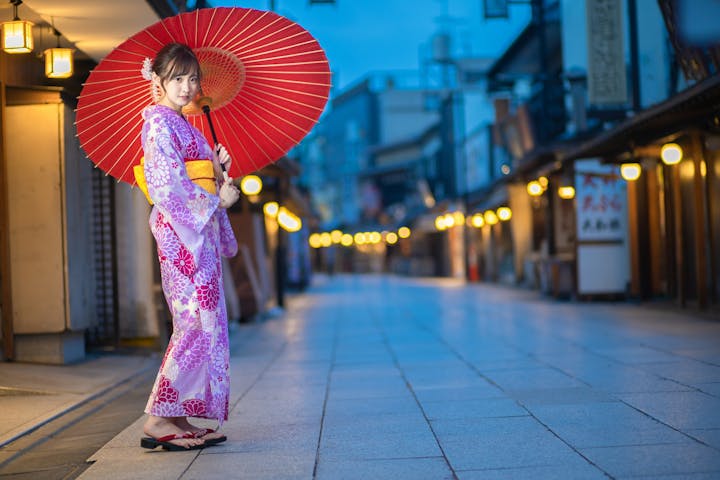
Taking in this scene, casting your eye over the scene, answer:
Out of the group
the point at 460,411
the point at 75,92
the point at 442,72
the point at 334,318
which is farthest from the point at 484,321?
the point at 442,72

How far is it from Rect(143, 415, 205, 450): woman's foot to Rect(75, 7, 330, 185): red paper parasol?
1619mm

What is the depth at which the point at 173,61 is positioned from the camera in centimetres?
527

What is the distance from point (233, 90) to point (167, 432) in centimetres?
221

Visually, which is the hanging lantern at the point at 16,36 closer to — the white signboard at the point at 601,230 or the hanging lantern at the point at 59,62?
the hanging lantern at the point at 59,62

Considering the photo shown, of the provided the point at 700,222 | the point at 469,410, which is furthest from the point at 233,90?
the point at 700,222

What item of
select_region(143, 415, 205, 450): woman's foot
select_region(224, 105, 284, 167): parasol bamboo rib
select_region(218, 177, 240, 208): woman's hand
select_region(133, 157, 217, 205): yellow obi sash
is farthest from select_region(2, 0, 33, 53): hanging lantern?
select_region(143, 415, 205, 450): woman's foot

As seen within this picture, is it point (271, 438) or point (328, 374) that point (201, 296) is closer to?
point (271, 438)

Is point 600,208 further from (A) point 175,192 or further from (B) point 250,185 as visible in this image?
(A) point 175,192

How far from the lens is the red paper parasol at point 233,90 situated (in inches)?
218

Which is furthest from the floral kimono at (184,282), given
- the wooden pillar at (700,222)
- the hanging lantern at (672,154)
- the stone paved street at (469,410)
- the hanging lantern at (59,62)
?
the wooden pillar at (700,222)

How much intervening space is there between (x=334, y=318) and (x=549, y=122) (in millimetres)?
7912

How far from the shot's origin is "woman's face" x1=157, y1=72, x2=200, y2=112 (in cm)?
530

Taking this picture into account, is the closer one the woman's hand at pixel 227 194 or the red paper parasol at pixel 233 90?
the woman's hand at pixel 227 194

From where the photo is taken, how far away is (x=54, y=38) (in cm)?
1003
